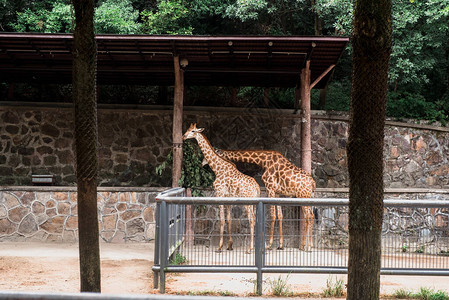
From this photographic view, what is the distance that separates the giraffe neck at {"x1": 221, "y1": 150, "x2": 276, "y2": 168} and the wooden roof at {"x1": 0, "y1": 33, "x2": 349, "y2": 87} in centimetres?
185

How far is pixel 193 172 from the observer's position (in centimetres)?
1152

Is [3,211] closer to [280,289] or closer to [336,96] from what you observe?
[280,289]

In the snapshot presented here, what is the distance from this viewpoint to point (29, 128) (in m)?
14.1

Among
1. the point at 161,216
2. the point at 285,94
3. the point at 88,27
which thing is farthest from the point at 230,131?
the point at 88,27

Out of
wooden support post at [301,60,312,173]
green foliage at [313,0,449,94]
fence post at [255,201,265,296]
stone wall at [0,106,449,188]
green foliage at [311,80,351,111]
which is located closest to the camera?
fence post at [255,201,265,296]

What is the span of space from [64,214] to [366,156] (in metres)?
8.53

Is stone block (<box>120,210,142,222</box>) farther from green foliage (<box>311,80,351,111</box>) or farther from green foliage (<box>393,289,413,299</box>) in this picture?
green foliage (<box>311,80,351,111</box>)

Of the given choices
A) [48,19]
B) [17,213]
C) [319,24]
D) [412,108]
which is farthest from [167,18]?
[412,108]

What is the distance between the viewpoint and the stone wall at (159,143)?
553 inches

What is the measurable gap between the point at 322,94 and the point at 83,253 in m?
12.4

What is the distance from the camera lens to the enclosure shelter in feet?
34.1

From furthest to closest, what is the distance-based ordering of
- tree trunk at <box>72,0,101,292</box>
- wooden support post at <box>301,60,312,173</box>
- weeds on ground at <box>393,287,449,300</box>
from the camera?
wooden support post at <box>301,60,312,173</box>, weeds on ground at <box>393,287,449,300</box>, tree trunk at <box>72,0,101,292</box>

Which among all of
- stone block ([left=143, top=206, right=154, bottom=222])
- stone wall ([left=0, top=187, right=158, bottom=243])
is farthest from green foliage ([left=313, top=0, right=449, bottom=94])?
stone wall ([left=0, top=187, right=158, bottom=243])

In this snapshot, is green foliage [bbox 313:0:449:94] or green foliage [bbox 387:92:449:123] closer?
green foliage [bbox 313:0:449:94]
